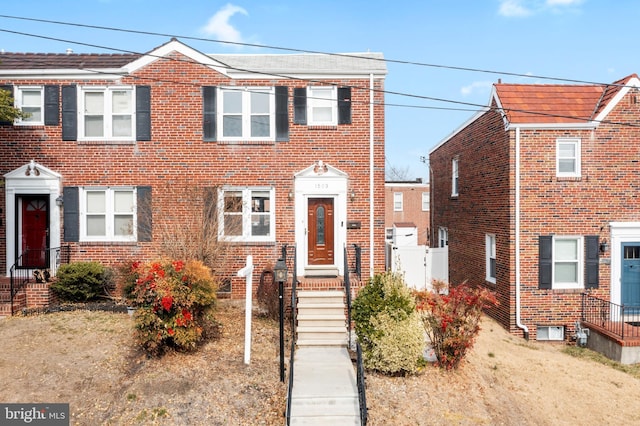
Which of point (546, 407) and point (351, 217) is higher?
point (351, 217)

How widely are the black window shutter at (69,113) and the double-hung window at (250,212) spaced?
4803 millimetres

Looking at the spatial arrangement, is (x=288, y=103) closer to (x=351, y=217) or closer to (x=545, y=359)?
(x=351, y=217)

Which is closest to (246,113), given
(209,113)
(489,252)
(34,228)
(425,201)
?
(209,113)

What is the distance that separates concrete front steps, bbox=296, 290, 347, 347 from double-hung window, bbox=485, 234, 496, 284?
643 centimetres

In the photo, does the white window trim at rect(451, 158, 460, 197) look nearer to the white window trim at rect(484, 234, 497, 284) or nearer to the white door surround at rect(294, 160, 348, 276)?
the white window trim at rect(484, 234, 497, 284)

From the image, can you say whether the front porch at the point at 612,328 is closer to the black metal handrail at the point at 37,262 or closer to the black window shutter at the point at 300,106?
the black window shutter at the point at 300,106

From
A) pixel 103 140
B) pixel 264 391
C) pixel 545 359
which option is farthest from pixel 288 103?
pixel 545 359

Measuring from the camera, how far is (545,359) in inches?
444

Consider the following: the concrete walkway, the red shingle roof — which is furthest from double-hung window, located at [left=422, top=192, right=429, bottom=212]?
the concrete walkway

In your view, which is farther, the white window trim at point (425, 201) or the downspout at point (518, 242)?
the white window trim at point (425, 201)

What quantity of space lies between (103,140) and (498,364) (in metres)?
12.3

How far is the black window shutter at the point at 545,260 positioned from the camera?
1316 cm

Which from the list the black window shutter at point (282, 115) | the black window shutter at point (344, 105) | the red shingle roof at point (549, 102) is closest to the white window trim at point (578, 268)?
the red shingle roof at point (549, 102)

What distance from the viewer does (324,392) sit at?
7.52 metres
